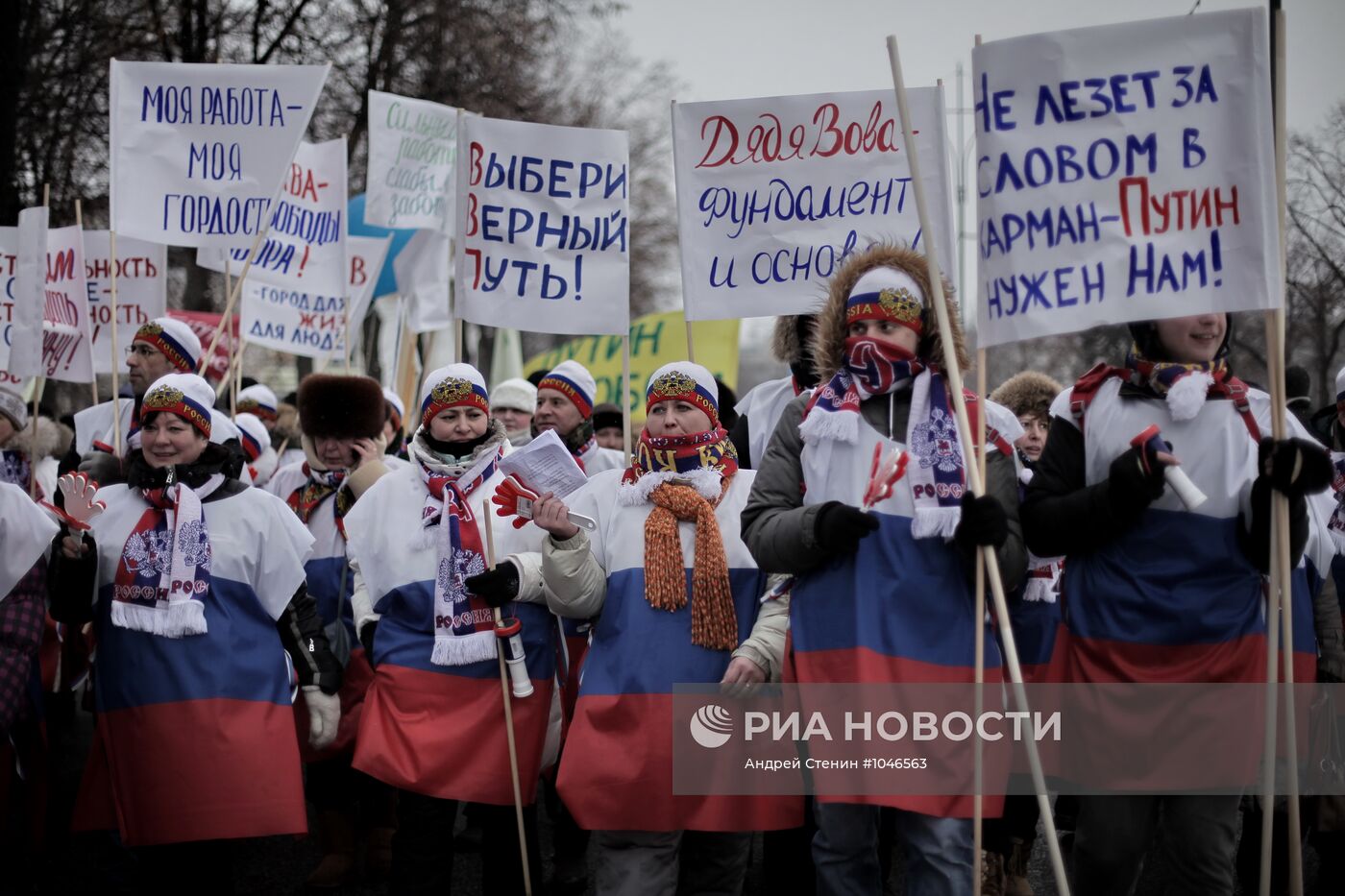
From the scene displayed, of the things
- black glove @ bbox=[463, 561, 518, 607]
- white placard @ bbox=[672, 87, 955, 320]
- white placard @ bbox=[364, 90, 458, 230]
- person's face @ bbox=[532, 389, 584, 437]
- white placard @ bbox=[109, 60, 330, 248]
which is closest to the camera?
black glove @ bbox=[463, 561, 518, 607]

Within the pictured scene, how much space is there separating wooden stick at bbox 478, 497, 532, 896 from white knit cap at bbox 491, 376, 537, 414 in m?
2.00

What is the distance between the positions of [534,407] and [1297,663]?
12.7 ft

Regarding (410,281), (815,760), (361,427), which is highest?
(410,281)

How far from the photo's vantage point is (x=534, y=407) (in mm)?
6742

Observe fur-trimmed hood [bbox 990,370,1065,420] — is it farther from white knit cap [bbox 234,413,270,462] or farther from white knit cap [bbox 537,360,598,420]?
white knit cap [bbox 234,413,270,462]

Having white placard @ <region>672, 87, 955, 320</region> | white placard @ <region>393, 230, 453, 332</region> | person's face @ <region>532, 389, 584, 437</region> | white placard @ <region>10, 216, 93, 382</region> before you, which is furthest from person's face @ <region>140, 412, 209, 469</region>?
white placard @ <region>393, 230, 453, 332</region>

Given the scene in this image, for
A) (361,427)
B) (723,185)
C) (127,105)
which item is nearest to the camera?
(723,185)

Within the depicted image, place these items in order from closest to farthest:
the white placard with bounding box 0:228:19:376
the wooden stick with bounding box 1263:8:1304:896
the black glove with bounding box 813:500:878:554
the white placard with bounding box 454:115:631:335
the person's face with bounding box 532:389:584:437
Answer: the wooden stick with bounding box 1263:8:1304:896 → the black glove with bounding box 813:500:878:554 → the white placard with bounding box 454:115:631:335 → the white placard with bounding box 0:228:19:376 → the person's face with bounding box 532:389:584:437

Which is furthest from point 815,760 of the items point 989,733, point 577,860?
point 577,860

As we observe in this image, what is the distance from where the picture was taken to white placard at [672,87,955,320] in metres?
5.41

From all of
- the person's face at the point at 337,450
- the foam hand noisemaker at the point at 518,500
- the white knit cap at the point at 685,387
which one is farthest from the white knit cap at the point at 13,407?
the white knit cap at the point at 685,387

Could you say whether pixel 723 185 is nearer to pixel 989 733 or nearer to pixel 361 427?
pixel 361 427

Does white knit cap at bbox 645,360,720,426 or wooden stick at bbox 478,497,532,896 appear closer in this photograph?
white knit cap at bbox 645,360,720,426

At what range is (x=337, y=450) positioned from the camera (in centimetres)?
593
